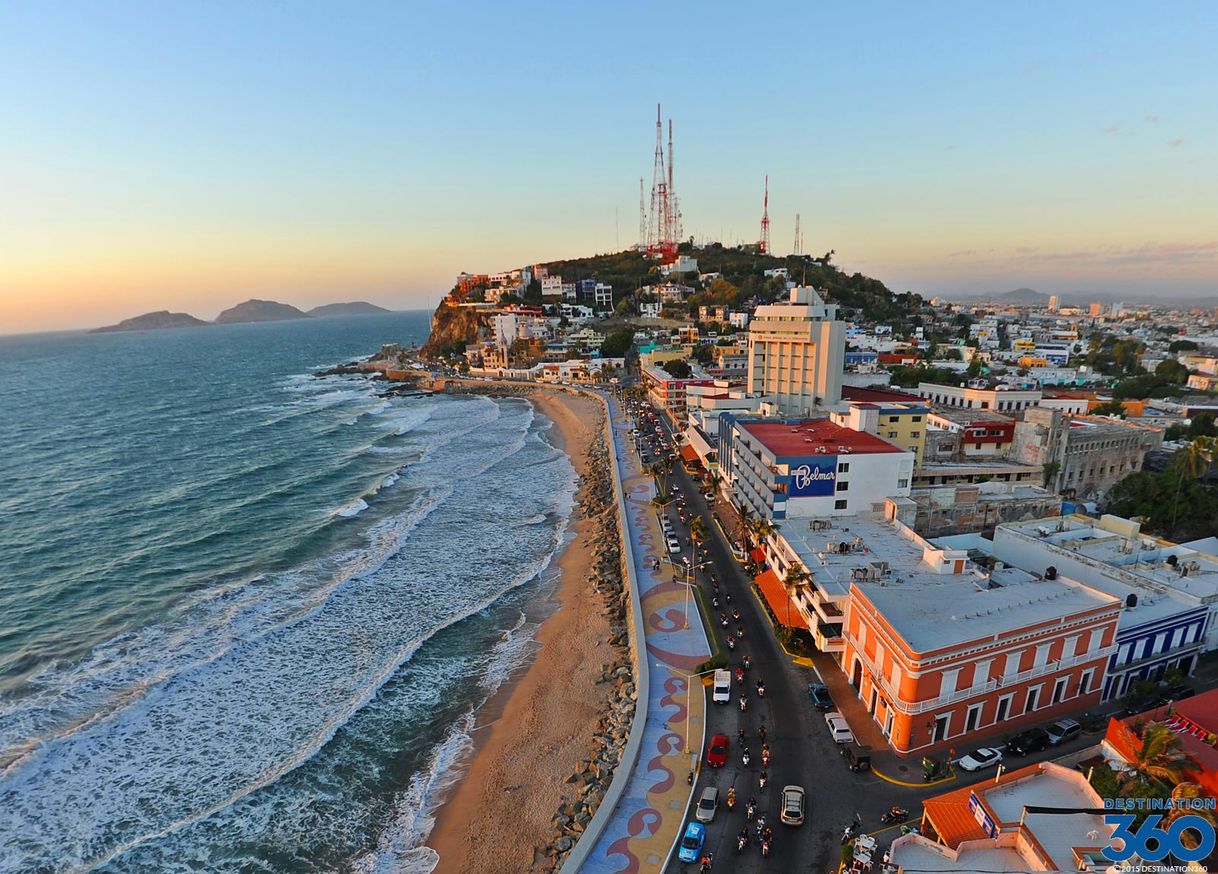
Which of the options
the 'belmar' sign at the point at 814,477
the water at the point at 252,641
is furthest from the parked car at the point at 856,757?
the 'belmar' sign at the point at 814,477

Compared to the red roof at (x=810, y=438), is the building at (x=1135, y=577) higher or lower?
lower

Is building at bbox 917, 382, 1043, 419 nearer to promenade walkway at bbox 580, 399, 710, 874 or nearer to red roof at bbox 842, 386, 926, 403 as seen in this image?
A: red roof at bbox 842, 386, 926, 403

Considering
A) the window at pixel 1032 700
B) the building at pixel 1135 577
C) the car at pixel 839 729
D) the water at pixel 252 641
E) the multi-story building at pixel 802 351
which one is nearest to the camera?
the car at pixel 839 729

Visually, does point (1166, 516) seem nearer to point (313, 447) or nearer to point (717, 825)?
point (717, 825)

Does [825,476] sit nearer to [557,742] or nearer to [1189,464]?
[557,742]

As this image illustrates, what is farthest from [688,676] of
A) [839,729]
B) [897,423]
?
[897,423]

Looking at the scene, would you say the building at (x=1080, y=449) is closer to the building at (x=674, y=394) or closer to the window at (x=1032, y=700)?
the window at (x=1032, y=700)

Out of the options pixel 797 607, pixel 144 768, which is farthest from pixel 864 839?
pixel 144 768
